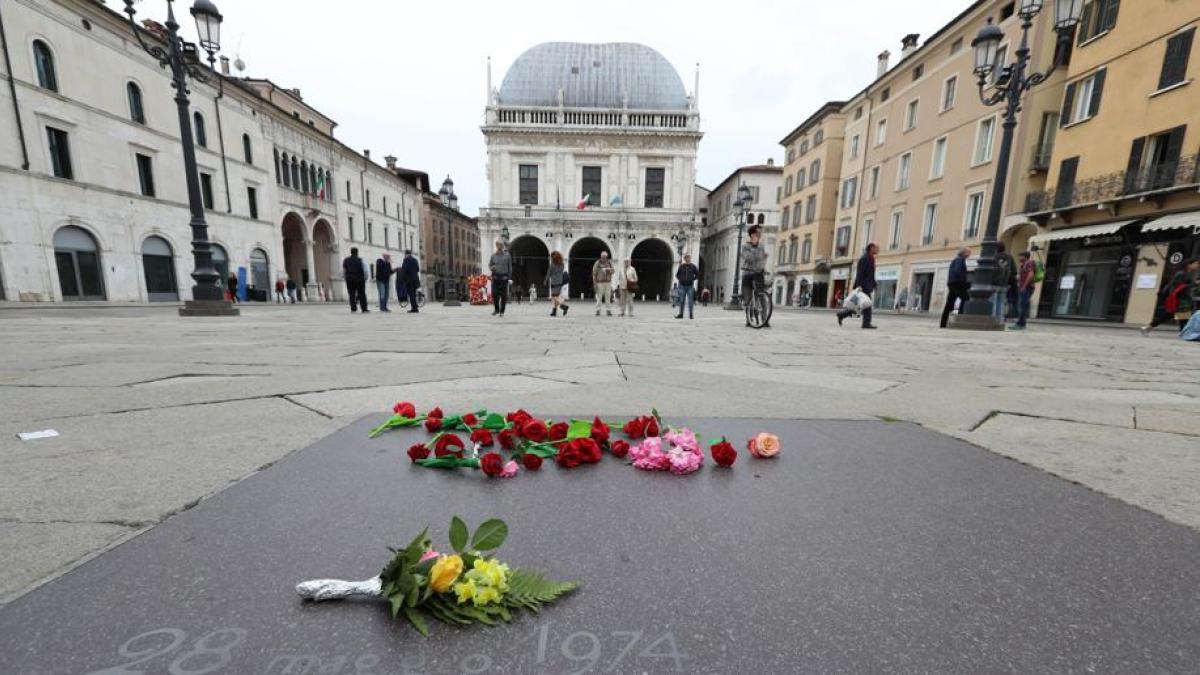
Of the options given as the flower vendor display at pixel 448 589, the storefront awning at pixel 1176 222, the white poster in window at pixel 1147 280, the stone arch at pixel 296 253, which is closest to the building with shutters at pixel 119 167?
the stone arch at pixel 296 253

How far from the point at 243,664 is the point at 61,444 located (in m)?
1.64

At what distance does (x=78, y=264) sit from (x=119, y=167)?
3.84 metres

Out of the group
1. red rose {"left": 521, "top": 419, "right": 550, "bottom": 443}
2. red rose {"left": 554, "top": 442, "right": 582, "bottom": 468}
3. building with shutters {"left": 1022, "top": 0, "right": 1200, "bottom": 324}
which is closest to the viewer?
red rose {"left": 554, "top": 442, "right": 582, "bottom": 468}

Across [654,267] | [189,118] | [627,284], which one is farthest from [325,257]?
[627,284]

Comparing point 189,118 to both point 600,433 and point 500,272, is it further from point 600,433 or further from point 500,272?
point 600,433

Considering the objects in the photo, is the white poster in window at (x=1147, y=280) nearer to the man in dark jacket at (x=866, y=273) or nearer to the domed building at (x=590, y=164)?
the man in dark jacket at (x=866, y=273)

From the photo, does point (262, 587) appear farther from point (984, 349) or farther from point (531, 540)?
point (984, 349)

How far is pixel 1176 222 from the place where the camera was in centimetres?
1144

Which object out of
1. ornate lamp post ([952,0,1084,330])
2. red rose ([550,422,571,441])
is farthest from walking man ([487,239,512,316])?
ornate lamp post ([952,0,1084,330])

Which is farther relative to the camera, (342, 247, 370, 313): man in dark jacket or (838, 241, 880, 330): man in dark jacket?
(342, 247, 370, 313): man in dark jacket

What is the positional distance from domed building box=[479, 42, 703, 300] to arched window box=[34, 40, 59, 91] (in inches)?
730

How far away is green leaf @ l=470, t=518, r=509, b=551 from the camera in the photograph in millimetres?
887

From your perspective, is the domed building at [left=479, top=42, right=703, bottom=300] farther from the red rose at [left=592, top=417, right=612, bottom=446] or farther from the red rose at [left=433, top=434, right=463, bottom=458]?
the red rose at [left=433, top=434, right=463, bottom=458]

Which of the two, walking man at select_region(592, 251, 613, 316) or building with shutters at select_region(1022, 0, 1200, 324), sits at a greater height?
building with shutters at select_region(1022, 0, 1200, 324)
